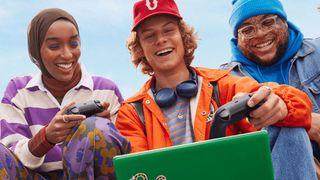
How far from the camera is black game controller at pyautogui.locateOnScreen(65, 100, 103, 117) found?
5.36 feet

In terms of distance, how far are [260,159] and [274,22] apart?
5.63 ft

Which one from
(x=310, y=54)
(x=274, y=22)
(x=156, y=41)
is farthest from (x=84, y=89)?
(x=310, y=54)

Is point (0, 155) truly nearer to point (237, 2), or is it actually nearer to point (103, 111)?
point (103, 111)

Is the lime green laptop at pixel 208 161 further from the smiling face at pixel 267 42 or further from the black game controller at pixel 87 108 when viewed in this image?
the smiling face at pixel 267 42

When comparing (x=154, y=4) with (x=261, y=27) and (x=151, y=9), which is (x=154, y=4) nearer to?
(x=151, y=9)

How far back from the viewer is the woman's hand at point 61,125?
5.19 ft

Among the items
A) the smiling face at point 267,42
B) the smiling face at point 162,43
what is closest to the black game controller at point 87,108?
the smiling face at point 162,43

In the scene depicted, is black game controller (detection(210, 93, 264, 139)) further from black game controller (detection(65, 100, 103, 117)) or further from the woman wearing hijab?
black game controller (detection(65, 100, 103, 117))

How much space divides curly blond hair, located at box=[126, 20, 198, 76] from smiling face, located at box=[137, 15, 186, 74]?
0.33 ft

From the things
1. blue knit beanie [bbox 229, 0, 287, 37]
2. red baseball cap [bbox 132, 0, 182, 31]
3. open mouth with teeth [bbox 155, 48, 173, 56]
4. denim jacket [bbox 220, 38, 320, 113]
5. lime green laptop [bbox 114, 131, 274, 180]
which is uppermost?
red baseball cap [bbox 132, 0, 182, 31]

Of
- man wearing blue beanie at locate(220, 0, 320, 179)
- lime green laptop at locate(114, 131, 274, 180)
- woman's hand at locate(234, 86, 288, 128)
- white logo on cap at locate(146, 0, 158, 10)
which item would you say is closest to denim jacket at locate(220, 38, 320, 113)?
man wearing blue beanie at locate(220, 0, 320, 179)

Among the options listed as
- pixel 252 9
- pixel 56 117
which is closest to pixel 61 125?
pixel 56 117

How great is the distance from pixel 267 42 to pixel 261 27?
0.10m

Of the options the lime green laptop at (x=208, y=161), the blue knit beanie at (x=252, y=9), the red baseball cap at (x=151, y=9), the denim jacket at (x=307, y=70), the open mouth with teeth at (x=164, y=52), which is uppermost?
Result: the red baseball cap at (x=151, y=9)
